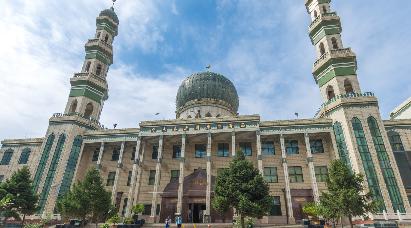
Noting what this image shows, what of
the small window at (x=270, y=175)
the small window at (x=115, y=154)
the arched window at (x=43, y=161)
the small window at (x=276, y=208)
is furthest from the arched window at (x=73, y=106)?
the small window at (x=276, y=208)

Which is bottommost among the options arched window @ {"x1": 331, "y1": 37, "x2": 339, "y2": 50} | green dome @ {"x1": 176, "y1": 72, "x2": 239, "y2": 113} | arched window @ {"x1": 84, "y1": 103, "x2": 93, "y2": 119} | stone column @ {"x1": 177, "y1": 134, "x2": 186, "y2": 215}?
stone column @ {"x1": 177, "y1": 134, "x2": 186, "y2": 215}

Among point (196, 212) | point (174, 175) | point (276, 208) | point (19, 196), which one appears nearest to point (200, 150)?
point (174, 175)

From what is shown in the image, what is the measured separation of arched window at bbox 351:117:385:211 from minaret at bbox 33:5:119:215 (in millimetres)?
33723

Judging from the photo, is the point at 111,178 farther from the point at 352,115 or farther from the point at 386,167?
the point at 386,167

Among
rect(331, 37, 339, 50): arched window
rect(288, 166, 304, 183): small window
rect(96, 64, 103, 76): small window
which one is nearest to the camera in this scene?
rect(288, 166, 304, 183): small window

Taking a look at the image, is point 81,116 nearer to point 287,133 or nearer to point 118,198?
point 118,198

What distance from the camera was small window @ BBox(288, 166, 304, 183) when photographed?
114 feet

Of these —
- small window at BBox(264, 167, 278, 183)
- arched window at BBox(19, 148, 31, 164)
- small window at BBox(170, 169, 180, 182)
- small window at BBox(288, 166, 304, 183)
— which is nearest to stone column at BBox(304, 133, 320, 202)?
small window at BBox(288, 166, 304, 183)

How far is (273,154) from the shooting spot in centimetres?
3694

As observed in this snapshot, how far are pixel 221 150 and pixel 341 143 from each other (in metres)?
14.3

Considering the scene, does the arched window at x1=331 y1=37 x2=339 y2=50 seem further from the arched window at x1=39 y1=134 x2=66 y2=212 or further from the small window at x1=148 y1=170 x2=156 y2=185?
the arched window at x1=39 y1=134 x2=66 y2=212

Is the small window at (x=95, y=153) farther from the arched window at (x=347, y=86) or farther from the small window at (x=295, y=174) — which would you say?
the arched window at (x=347, y=86)

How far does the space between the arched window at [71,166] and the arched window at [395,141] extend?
3894 centimetres

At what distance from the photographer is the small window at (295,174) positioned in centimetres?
3475
